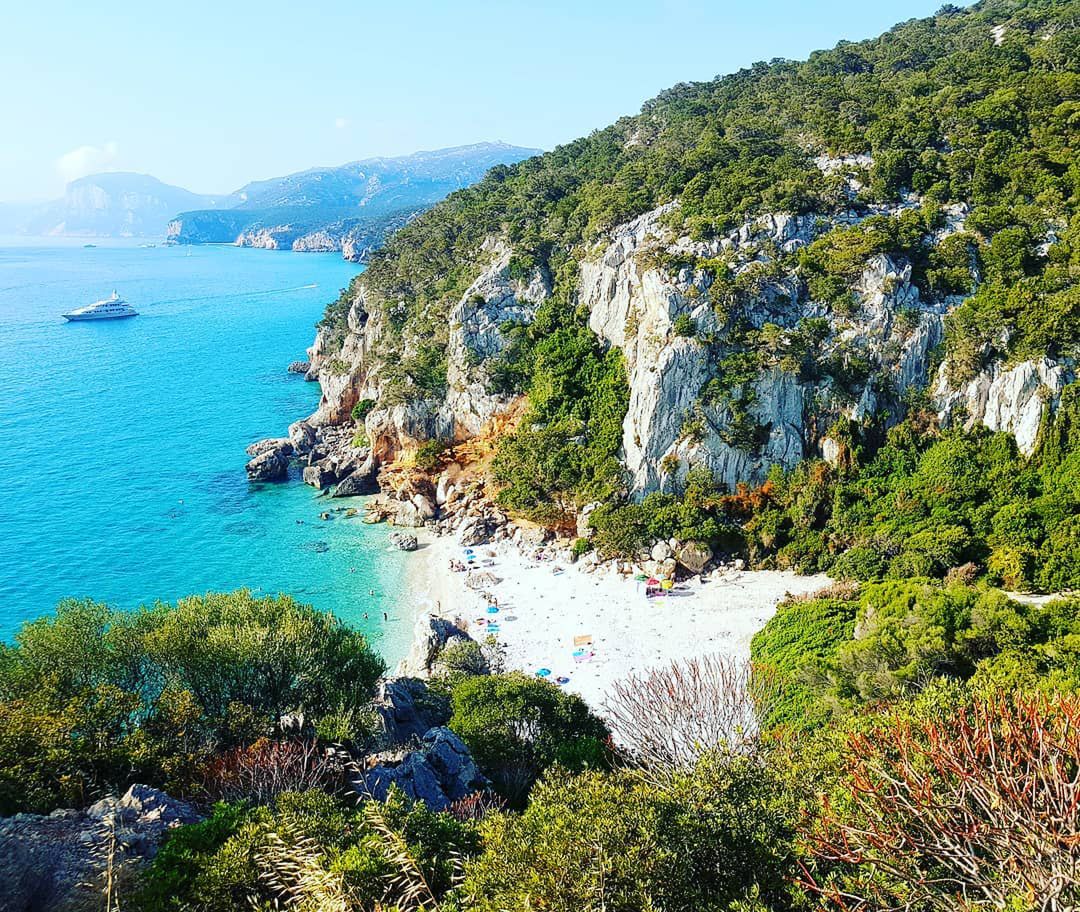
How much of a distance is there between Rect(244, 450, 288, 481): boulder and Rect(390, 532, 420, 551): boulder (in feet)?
39.3

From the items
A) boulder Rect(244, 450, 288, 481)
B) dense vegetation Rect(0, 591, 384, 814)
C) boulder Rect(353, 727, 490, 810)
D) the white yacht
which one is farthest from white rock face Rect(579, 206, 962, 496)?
the white yacht

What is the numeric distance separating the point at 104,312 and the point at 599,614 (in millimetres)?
88636

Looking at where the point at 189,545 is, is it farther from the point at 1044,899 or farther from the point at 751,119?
the point at 751,119

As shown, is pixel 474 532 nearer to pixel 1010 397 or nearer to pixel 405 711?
pixel 405 711

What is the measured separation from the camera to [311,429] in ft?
154

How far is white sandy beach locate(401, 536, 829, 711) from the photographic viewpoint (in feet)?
82.5

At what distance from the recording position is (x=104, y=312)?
87.5 m

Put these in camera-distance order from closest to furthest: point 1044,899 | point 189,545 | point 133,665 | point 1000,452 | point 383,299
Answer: point 1044,899 → point 133,665 → point 1000,452 → point 189,545 → point 383,299

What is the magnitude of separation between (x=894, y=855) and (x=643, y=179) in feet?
144

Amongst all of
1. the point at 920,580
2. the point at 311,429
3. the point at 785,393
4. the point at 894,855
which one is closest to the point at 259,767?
the point at 894,855

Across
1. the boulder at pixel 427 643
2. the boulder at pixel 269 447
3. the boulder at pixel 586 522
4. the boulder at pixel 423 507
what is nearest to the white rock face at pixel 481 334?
the boulder at pixel 423 507

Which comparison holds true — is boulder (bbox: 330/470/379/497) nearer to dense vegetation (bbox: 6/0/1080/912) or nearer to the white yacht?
dense vegetation (bbox: 6/0/1080/912)

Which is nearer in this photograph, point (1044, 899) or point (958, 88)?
point (1044, 899)

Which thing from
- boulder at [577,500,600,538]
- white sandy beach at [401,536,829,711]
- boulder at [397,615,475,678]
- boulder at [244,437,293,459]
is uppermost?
boulder at [244,437,293,459]
